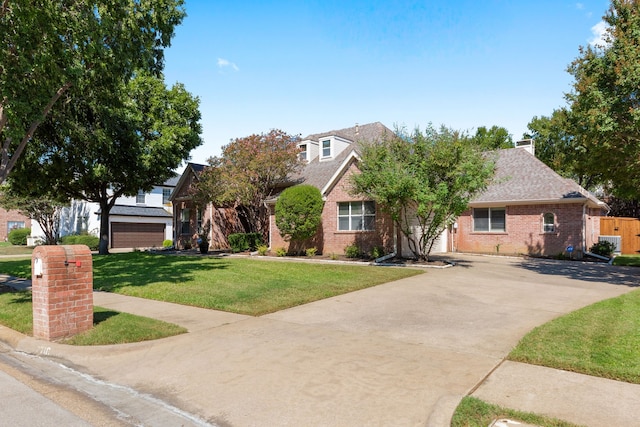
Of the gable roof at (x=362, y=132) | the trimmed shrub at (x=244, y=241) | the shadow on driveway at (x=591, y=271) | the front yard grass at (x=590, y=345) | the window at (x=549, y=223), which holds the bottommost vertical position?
the shadow on driveway at (x=591, y=271)

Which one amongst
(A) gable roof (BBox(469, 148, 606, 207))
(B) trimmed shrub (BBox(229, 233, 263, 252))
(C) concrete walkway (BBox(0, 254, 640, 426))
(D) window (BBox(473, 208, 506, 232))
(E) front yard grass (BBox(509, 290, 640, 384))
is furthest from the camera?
(B) trimmed shrub (BBox(229, 233, 263, 252))

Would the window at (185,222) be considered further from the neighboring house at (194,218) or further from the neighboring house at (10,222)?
the neighboring house at (10,222)

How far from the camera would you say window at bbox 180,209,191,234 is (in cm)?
2901

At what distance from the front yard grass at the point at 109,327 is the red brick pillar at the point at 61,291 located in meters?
0.28

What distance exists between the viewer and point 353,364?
538 cm

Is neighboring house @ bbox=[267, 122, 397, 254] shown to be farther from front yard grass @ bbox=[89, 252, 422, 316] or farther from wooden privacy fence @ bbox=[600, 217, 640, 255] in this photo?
wooden privacy fence @ bbox=[600, 217, 640, 255]

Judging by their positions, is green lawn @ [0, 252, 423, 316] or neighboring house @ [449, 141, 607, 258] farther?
neighboring house @ [449, 141, 607, 258]

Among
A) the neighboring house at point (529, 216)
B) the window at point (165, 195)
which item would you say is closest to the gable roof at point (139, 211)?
the window at point (165, 195)

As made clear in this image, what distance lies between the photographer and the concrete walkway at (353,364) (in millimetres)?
4082

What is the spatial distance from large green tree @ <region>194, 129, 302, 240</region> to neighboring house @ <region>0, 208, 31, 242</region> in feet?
118

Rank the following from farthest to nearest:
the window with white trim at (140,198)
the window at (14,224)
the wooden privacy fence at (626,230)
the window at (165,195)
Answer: the window at (14,224)
the window at (165,195)
the window with white trim at (140,198)
the wooden privacy fence at (626,230)

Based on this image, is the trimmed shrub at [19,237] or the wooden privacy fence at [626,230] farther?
the trimmed shrub at [19,237]

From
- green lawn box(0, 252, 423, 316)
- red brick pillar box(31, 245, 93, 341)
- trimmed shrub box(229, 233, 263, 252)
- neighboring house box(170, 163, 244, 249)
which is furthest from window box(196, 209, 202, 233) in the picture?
red brick pillar box(31, 245, 93, 341)

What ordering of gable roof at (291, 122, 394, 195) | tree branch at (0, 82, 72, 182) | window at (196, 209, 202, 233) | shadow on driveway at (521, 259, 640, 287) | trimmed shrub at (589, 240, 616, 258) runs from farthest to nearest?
1. window at (196, 209, 202, 233)
2. gable roof at (291, 122, 394, 195)
3. trimmed shrub at (589, 240, 616, 258)
4. shadow on driveway at (521, 259, 640, 287)
5. tree branch at (0, 82, 72, 182)
